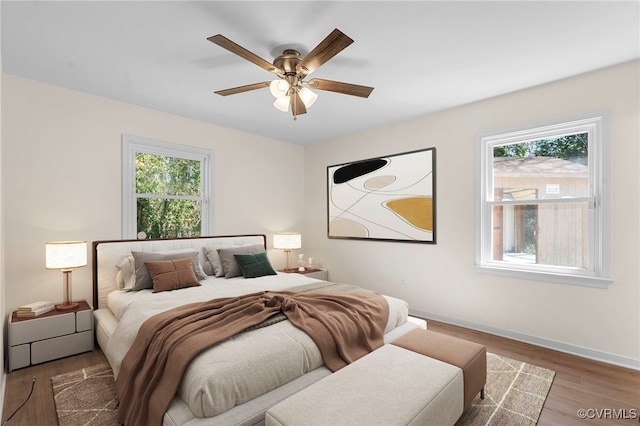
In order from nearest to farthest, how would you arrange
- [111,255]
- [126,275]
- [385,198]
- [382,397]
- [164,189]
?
1. [382,397]
2. [126,275]
3. [111,255]
4. [164,189]
5. [385,198]

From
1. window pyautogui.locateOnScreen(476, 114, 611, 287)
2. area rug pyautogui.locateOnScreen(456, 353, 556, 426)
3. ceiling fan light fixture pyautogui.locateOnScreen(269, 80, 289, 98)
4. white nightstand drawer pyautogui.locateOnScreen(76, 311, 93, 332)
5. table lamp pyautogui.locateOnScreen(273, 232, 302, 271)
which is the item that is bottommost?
area rug pyautogui.locateOnScreen(456, 353, 556, 426)

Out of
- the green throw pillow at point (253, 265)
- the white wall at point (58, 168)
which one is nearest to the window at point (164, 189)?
the white wall at point (58, 168)

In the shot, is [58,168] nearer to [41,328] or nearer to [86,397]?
[41,328]

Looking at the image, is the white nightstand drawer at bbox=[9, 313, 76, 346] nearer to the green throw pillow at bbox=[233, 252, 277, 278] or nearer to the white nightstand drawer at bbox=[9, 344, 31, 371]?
the white nightstand drawer at bbox=[9, 344, 31, 371]

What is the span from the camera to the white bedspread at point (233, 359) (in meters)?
1.56

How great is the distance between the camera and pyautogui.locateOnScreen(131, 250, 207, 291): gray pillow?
3.09 metres

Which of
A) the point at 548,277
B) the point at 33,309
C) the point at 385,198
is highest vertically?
the point at 385,198

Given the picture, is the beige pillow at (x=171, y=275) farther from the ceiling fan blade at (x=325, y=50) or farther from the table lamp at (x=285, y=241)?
the ceiling fan blade at (x=325, y=50)

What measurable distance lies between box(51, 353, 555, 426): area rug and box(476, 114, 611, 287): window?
3.54ft

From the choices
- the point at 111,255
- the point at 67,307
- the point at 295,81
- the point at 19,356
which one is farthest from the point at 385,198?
the point at 19,356

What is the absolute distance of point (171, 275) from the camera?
10.2ft

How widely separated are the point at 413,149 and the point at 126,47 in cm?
326

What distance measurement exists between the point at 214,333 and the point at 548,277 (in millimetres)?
3144

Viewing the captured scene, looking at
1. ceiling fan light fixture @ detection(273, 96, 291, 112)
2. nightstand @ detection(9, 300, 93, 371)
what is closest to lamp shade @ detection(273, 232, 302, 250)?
nightstand @ detection(9, 300, 93, 371)
